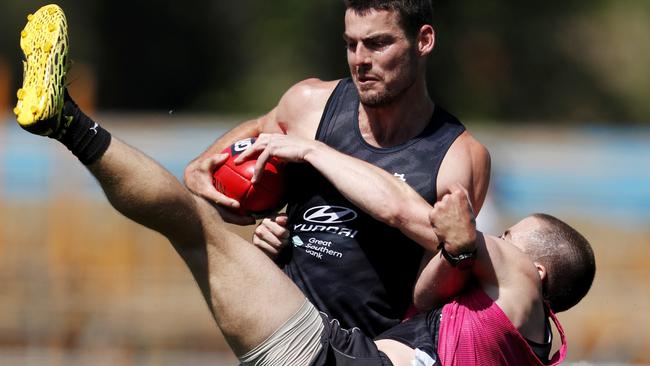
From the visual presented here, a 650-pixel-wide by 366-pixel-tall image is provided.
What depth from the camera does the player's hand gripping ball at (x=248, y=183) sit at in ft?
17.1

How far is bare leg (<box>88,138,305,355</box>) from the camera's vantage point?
4473mm

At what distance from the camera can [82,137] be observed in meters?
4.37

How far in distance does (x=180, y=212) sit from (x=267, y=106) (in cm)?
2136

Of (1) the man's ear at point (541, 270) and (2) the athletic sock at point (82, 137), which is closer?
(2) the athletic sock at point (82, 137)

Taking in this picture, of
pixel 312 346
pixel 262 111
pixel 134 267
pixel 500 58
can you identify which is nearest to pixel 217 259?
pixel 312 346

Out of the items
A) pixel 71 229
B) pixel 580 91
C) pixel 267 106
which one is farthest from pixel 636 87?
pixel 71 229

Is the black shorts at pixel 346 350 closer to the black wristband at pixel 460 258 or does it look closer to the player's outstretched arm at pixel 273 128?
the black wristband at pixel 460 258

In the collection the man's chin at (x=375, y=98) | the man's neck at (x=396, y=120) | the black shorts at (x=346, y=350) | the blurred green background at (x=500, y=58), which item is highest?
the man's chin at (x=375, y=98)


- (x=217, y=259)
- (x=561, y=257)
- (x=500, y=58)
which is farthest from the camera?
(x=500, y=58)

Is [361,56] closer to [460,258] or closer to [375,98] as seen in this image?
[375,98]

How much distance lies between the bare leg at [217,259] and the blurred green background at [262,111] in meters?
3.25

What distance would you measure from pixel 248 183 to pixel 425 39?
1.06 meters

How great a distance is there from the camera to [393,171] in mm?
5293

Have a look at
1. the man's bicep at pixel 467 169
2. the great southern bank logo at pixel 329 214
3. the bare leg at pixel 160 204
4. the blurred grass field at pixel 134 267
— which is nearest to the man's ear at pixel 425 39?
the man's bicep at pixel 467 169
